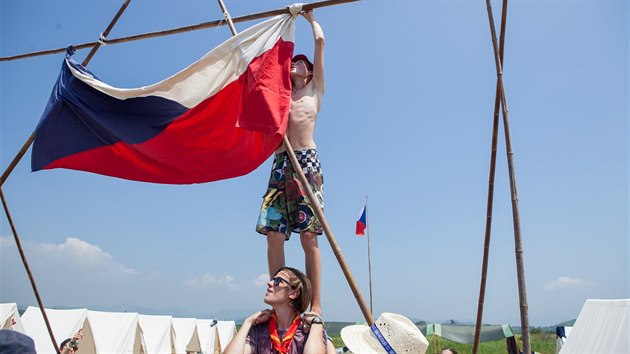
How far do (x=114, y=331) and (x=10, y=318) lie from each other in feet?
15.0

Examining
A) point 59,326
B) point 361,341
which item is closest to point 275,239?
point 361,341

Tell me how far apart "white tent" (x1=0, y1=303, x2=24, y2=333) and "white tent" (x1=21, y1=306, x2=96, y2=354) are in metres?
0.95

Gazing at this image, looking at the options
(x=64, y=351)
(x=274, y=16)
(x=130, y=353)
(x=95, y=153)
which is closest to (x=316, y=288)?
(x=274, y=16)

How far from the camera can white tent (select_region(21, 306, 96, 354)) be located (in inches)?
773

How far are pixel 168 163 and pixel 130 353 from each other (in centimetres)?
1971

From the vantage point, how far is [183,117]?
16.8ft

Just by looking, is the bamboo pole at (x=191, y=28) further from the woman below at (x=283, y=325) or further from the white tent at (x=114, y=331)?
the white tent at (x=114, y=331)

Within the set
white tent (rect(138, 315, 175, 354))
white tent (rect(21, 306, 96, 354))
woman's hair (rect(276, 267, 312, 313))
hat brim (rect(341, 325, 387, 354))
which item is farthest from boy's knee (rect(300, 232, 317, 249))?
white tent (rect(138, 315, 175, 354))

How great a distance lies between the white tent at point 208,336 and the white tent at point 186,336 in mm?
412

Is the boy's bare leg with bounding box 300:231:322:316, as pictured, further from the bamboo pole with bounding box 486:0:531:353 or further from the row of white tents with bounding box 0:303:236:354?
the row of white tents with bounding box 0:303:236:354

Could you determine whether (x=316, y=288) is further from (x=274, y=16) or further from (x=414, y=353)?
(x=274, y=16)

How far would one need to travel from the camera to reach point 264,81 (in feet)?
14.7

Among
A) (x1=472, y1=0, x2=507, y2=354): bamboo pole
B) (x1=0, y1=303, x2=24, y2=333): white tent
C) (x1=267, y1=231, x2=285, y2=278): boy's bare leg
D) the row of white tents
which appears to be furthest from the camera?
the row of white tents

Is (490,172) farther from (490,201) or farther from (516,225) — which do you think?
(516,225)
